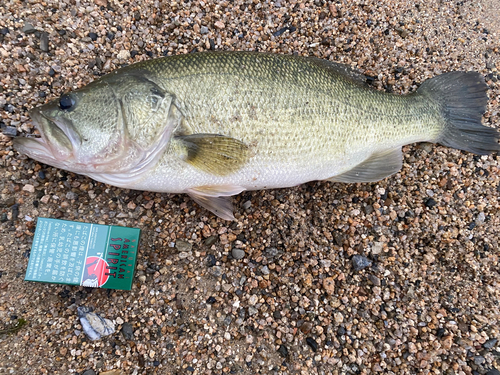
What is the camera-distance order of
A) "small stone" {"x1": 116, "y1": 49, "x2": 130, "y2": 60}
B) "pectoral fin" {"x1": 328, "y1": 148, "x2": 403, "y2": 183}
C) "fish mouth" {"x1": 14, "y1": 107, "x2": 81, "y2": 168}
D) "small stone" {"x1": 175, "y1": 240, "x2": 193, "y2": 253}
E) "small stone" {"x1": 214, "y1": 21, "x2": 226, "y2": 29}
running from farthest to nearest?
"small stone" {"x1": 214, "y1": 21, "x2": 226, "y2": 29}
"small stone" {"x1": 116, "y1": 49, "x2": 130, "y2": 60}
"pectoral fin" {"x1": 328, "y1": 148, "x2": 403, "y2": 183}
"small stone" {"x1": 175, "y1": 240, "x2": 193, "y2": 253}
"fish mouth" {"x1": 14, "y1": 107, "x2": 81, "y2": 168}

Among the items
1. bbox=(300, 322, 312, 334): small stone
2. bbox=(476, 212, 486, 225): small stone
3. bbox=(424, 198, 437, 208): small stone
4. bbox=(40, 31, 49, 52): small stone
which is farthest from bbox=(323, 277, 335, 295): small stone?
bbox=(40, 31, 49, 52): small stone

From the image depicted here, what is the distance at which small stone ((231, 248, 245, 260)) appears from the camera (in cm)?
224

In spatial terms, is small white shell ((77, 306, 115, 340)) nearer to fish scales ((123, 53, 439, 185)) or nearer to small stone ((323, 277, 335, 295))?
fish scales ((123, 53, 439, 185))

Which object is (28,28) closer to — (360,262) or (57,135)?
(57,135)

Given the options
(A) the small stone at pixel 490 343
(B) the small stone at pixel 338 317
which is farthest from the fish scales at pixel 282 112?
(A) the small stone at pixel 490 343

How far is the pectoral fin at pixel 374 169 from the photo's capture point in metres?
2.34

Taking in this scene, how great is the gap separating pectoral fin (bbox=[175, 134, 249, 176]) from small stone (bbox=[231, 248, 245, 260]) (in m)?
0.66

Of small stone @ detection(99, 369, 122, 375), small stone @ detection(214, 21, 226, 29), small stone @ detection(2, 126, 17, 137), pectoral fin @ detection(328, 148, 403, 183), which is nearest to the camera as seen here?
small stone @ detection(99, 369, 122, 375)

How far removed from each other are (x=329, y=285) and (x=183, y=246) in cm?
118

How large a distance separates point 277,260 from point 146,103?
4.98ft

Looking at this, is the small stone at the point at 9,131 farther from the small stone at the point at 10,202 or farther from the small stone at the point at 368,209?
the small stone at the point at 368,209

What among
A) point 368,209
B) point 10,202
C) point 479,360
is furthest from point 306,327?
point 10,202

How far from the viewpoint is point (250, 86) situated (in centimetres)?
201

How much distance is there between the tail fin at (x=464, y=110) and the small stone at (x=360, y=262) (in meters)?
1.27
